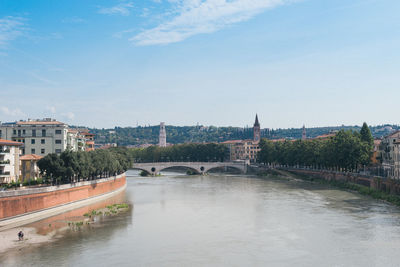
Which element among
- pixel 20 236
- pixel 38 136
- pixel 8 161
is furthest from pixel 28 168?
pixel 20 236

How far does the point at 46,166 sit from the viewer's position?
5828 cm

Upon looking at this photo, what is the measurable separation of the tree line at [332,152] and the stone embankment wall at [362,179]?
7.38ft

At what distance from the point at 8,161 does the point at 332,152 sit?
61.2m

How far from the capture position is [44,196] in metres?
50.4

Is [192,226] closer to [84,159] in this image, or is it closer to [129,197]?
[84,159]

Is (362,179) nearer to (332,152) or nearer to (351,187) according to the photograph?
(351,187)

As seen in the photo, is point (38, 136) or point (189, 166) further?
point (189, 166)

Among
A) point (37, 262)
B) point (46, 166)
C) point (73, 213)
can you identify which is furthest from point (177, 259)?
point (46, 166)

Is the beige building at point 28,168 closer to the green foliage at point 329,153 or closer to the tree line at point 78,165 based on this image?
the tree line at point 78,165

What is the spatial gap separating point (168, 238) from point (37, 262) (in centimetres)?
1194

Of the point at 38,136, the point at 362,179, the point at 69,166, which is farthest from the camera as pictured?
the point at 38,136

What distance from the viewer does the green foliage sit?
86875 mm

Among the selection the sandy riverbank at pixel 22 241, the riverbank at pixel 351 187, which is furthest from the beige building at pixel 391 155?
the sandy riverbank at pixel 22 241

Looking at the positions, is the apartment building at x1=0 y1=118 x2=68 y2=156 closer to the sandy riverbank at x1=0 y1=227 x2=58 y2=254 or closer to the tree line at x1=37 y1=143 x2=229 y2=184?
the tree line at x1=37 y1=143 x2=229 y2=184
